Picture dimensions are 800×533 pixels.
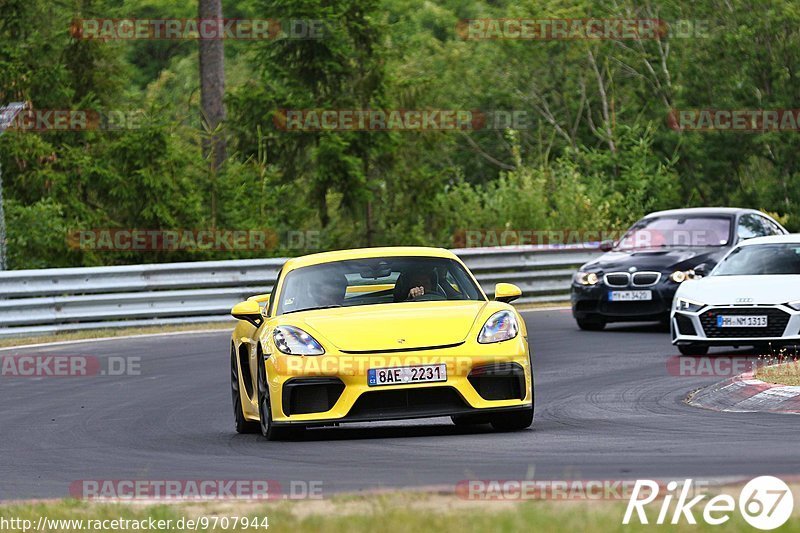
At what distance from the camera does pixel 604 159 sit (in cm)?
4166

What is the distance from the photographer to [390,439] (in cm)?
1065

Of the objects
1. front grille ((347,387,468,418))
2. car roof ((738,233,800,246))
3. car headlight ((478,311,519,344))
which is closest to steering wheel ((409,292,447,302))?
car headlight ((478,311,519,344))

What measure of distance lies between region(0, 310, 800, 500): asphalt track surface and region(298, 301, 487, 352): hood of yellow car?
0.64 metres

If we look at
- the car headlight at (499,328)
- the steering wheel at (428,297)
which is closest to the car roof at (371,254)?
the steering wheel at (428,297)

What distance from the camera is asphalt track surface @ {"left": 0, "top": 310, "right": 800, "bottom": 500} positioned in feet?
28.3

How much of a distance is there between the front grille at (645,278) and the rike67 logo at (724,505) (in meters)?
13.1

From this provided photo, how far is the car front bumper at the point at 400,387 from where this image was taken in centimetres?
1040

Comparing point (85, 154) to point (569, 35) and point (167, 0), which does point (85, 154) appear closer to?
point (569, 35)

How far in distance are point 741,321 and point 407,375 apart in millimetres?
6951

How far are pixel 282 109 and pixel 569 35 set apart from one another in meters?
17.1

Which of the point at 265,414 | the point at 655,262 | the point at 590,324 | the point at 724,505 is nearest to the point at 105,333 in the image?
the point at 590,324

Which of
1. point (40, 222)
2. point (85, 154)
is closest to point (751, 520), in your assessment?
point (40, 222)

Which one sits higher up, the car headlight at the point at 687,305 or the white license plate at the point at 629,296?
the car headlight at the point at 687,305

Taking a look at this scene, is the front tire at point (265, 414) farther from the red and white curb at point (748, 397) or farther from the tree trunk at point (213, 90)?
the tree trunk at point (213, 90)
